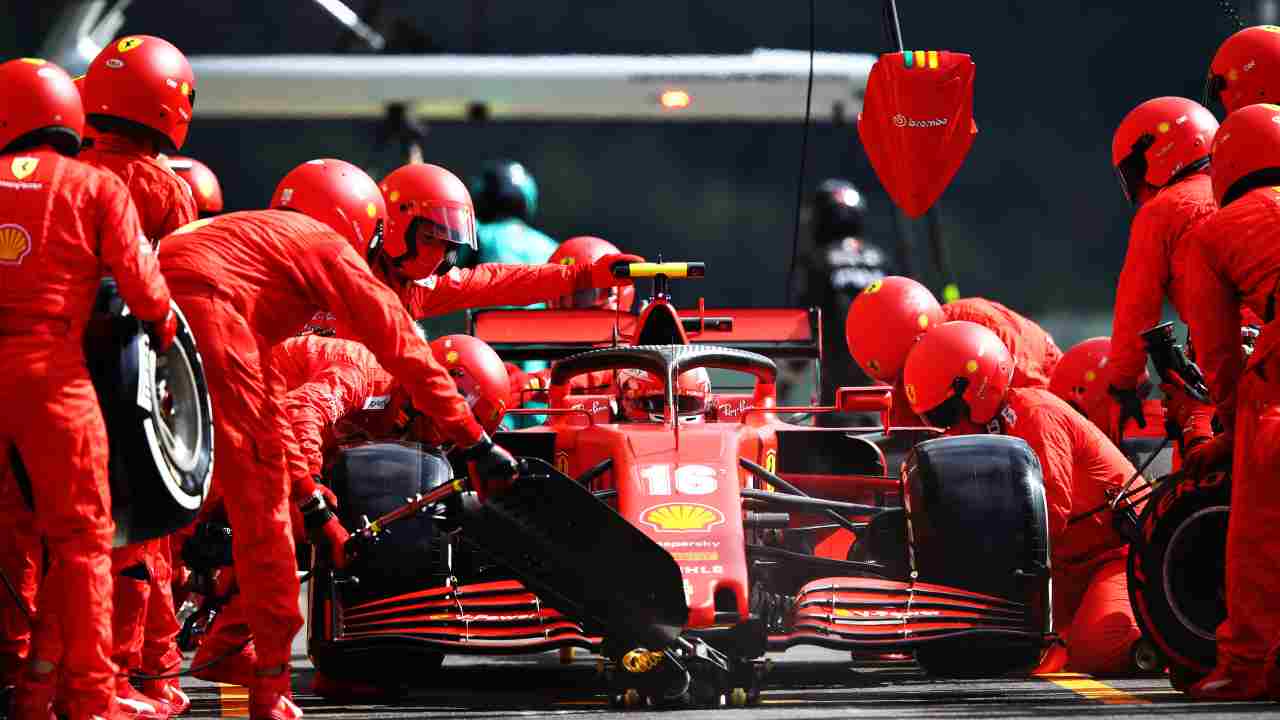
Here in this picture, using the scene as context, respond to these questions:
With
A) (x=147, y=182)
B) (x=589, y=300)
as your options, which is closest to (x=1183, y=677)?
(x=147, y=182)

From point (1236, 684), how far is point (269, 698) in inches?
116

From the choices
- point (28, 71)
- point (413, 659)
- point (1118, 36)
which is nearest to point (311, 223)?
point (28, 71)

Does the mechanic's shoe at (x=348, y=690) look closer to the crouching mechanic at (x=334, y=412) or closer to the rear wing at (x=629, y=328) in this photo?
the crouching mechanic at (x=334, y=412)

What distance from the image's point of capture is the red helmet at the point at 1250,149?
653 centimetres

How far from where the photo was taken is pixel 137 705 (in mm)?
5918

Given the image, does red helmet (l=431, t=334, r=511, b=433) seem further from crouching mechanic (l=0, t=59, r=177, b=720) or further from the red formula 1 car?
crouching mechanic (l=0, t=59, r=177, b=720)

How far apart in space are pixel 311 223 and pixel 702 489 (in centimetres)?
164

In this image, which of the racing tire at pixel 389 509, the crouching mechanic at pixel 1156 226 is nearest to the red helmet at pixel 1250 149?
the crouching mechanic at pixel 1156 226

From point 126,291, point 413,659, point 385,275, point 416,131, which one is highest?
point 416,131

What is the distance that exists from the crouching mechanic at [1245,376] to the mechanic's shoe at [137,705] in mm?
3211

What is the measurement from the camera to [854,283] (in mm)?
13562

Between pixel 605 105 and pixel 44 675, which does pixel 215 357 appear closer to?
pixel 44 675

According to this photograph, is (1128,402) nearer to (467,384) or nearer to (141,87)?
(467,384)

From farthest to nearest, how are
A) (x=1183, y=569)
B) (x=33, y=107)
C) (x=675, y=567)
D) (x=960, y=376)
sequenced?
(x=960, y=376) < (x=1183, y=569) < (x=675, y=567) < (x=33, y=107)
